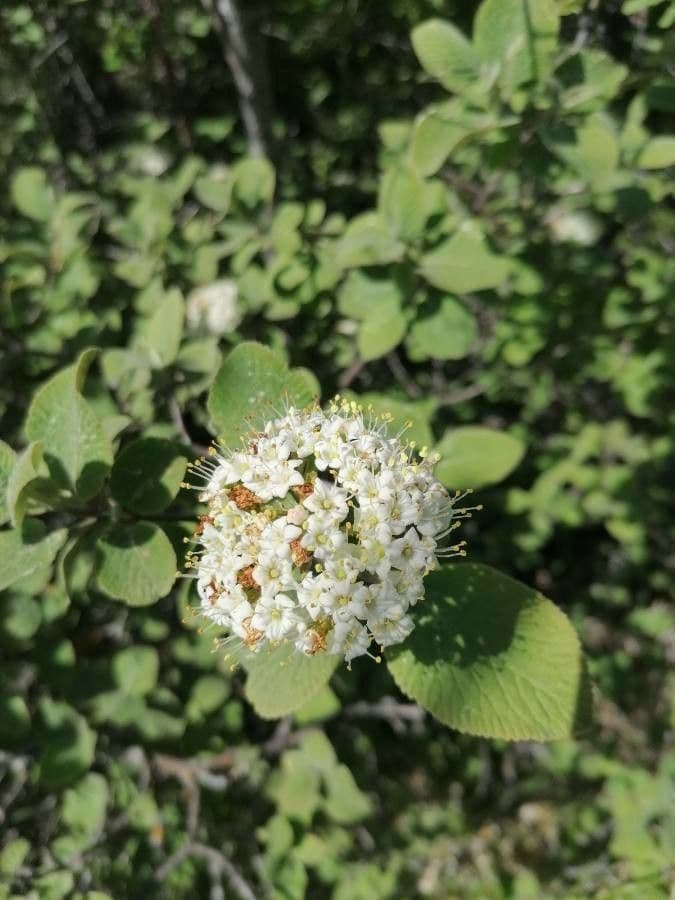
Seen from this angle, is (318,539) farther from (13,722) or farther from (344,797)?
(344,797)

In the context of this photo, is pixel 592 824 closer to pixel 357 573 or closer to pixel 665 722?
pixel 665 722

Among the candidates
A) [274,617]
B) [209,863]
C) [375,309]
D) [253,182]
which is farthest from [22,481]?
[209,863]

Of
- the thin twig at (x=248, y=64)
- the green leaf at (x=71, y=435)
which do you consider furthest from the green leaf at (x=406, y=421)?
the thin twig at (x=248, y=64)

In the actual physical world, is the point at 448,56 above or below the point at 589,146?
above

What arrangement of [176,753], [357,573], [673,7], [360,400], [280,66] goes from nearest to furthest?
[357,573]
[673,7]
[360,400]
[176,753]
[280,66]

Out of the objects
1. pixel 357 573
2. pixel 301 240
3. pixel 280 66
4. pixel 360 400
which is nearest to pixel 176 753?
pixel 360 400

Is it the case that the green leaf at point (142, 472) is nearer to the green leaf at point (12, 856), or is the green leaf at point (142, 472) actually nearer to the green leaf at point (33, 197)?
the green leaf at point (12, 856)
